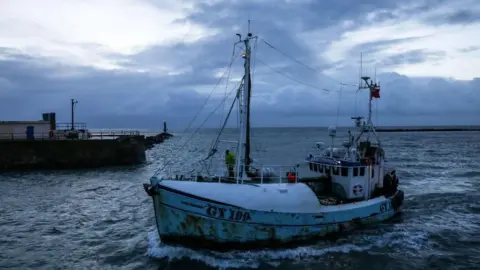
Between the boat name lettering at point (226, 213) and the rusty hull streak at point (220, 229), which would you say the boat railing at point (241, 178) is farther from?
the rusty hull streak at point (220, 229)

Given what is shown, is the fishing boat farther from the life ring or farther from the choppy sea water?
the life ring

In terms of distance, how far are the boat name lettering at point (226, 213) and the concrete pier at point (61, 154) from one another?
32.3 meters

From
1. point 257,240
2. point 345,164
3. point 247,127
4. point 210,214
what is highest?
point 247,127

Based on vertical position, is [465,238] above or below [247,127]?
below

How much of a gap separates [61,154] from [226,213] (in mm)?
32929

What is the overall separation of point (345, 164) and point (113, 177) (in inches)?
980

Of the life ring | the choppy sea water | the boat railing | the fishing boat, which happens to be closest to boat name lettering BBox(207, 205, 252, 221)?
the fishing boat

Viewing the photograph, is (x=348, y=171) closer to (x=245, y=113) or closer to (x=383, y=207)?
(x=383, y=207)

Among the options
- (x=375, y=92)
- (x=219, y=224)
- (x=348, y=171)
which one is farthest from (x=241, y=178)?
(x=375, y=92)

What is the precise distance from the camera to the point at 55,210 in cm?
2339

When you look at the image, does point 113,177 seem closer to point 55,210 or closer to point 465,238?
point 55,210

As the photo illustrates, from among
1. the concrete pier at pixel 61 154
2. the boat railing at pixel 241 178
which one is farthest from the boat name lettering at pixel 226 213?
the concrete pier at pixel 61 154

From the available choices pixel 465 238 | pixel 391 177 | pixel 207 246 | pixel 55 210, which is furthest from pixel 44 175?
pixel 465 238

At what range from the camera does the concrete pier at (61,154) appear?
132 feet
